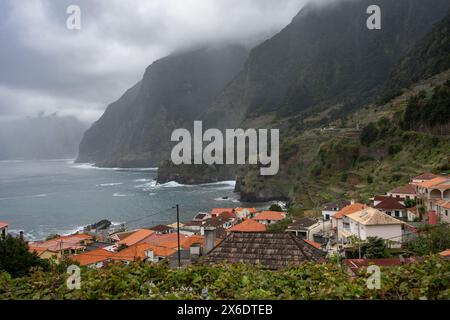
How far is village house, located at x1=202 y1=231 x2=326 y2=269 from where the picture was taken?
9797 millimetres

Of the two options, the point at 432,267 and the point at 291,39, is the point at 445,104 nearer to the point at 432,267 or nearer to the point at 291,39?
the point at 432,267

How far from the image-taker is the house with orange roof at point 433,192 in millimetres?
29703

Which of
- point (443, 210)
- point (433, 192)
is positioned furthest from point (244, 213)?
point (443, 210)

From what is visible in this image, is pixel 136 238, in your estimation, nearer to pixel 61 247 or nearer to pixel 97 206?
pixel 61 247

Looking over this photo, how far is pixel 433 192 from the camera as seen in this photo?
30.5 m

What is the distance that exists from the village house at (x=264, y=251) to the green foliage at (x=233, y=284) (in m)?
4.92

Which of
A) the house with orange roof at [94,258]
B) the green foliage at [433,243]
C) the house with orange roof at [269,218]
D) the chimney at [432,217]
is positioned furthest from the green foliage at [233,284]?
the house with orange roof at [269,218]

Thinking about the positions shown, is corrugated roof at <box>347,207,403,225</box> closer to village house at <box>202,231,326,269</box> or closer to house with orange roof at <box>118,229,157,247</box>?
village house at <box>202,231,326,269</box>

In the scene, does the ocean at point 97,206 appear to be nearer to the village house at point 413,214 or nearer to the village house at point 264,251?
the village house at point 413,214

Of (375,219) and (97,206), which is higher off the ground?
(375,219)

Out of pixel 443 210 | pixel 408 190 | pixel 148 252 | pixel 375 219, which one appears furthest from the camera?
pixel 408 190

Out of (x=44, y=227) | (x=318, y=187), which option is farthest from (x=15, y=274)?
(x=318, y=187)

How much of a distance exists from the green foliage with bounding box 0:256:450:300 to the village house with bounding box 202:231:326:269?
4923 mm

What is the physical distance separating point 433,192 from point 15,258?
92.5 feet
